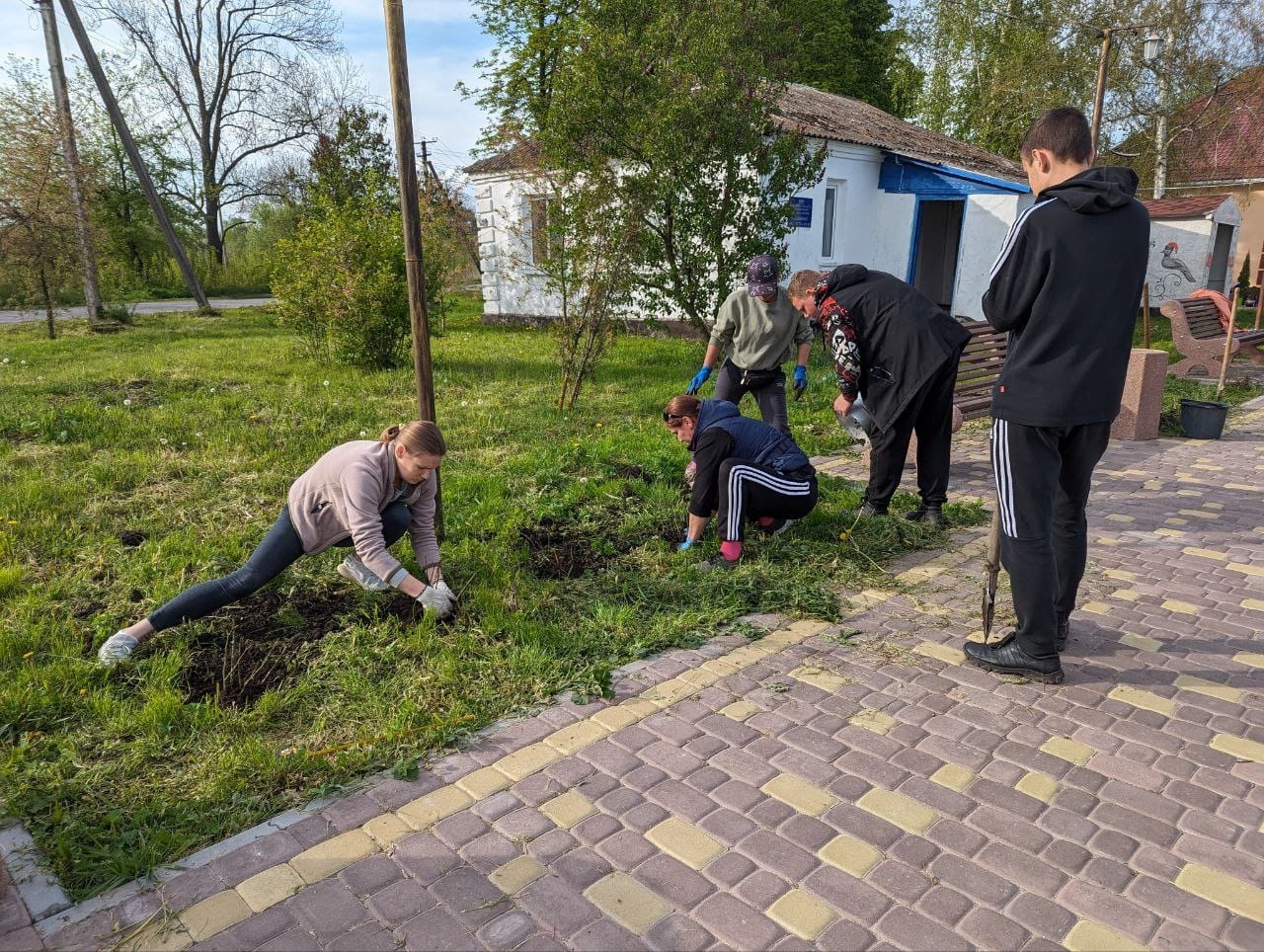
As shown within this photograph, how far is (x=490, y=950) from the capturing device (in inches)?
89.7

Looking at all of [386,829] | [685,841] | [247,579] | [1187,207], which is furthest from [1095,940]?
[1187,207]

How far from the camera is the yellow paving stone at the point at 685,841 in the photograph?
8.64 feet

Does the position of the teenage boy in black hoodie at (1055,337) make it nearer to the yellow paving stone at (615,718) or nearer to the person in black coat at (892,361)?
the yellow paving stone at (615,718)

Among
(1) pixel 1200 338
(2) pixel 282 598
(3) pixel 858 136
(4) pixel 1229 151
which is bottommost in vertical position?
(2) pixel 282 598

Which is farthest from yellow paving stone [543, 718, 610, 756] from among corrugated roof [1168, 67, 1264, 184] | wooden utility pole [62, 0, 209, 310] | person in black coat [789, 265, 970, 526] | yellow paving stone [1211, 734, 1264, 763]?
corrugated roof [1168, 67, 1264, 184]

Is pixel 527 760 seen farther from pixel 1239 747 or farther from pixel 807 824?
pixel 1239 747

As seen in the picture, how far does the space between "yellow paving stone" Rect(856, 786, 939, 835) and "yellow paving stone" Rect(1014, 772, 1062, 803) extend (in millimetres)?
371

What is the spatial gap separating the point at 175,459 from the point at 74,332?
502 inches

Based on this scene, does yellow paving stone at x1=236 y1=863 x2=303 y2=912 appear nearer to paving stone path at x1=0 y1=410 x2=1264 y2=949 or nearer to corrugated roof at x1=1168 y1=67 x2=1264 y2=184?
paving stone path at x1=0 y1=410 x2=1264 y2=949

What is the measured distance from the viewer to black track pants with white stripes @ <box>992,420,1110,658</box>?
11.4 feet

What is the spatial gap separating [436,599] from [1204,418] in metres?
7.79

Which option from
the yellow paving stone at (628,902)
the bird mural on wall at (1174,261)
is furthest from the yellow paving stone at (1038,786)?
the bird mural on wall at (1174,261)

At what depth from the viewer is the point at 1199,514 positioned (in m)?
6.09

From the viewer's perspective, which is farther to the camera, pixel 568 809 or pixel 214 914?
pixel 568 809
